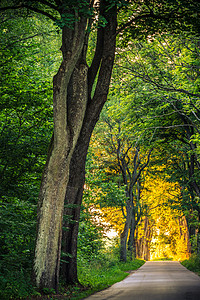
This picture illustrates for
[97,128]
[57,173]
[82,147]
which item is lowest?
[57,173]

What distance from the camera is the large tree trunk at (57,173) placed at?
336 inches

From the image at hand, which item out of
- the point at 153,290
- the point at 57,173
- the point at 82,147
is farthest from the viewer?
the point at 153,290

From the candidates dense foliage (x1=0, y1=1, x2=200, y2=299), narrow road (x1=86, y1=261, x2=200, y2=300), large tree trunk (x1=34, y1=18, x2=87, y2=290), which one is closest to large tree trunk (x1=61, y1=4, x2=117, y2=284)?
dense foliage (x1=0, y1=1, x2=200, y2=299)

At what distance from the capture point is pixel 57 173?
903cm

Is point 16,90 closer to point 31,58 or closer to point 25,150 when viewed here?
point 25,150

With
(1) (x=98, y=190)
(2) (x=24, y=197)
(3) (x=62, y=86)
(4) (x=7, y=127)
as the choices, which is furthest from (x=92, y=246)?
(3) (x=62, y=86)

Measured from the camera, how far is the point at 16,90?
1127cm

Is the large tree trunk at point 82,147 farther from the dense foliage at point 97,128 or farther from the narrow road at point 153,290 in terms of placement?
the narrow road at point 153,290

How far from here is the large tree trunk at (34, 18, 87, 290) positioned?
28.0 ft

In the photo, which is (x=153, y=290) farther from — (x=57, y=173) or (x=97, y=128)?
(x=97, y=128)

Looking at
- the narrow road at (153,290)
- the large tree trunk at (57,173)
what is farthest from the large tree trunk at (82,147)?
the narrow road at (153,290)

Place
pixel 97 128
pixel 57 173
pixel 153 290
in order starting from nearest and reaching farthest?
pixel 57 173
pixel 153 290
pixel 97 128

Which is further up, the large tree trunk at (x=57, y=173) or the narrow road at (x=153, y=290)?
the large tree trunk at (x=57, y=173)

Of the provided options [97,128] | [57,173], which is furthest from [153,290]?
[97,128]
